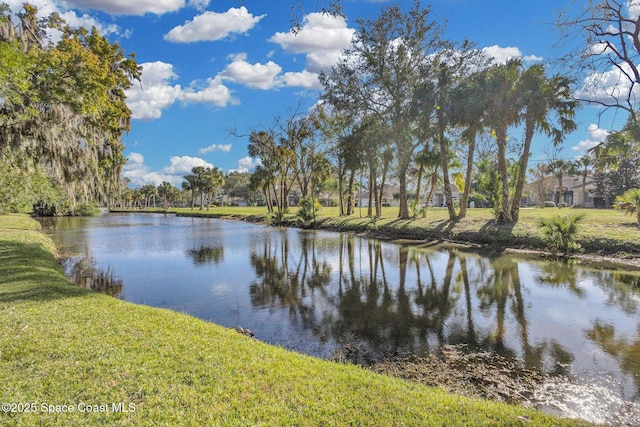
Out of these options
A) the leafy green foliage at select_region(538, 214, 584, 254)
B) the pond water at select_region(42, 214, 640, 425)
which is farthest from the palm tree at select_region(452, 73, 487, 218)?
the pond water at select_region(42, 214, 640, 425)

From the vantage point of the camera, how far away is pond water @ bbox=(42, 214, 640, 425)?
19.1 feet

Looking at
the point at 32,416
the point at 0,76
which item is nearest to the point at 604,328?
the point at 32,416

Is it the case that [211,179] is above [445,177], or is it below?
above

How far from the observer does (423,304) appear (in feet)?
31.0

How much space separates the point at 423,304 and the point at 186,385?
6899 mm

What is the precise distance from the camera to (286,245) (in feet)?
74.0

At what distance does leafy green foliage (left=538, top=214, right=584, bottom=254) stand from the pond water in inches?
79.4

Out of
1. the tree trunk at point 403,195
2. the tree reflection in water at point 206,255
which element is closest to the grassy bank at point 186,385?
the tree reflection in water at point 206,255

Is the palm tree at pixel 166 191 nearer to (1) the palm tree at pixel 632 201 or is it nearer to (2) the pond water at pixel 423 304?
(2) the pond water at pixel 423 304

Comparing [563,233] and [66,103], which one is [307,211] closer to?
[563,233]

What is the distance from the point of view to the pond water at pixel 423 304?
19.1ft

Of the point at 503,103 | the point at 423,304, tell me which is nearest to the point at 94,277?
the point at 423,304

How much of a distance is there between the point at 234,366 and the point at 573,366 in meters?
5.29

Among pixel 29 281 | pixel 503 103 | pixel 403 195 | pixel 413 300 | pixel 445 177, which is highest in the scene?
pixel 503 103
